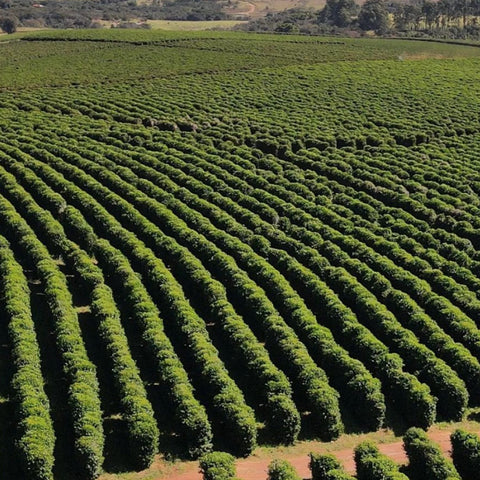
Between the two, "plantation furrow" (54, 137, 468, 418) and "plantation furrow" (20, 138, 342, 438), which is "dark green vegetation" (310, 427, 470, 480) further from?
"plantation furrow" (54, 137, 468, 418)

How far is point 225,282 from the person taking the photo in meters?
33.4

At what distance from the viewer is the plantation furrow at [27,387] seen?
20922 millimetres

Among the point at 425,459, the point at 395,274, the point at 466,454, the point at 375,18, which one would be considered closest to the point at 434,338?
the point at 395,274

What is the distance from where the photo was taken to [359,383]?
83.9 ft

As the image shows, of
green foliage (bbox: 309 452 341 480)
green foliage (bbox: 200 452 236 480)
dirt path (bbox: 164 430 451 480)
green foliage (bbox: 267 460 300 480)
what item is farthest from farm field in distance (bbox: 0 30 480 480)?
green foliage (bbox: 309 452 341 480)

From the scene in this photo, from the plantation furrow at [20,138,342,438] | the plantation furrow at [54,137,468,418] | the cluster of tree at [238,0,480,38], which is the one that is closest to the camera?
the plantation furrow at [20,138,342,438]

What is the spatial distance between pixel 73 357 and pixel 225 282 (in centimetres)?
1024

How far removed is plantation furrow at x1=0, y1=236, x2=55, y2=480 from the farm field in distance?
3.1 inches

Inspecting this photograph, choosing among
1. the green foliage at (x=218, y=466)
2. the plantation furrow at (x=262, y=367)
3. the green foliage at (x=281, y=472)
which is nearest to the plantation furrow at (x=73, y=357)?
the green foliage at (x=218, y=466)

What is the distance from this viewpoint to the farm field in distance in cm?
2411

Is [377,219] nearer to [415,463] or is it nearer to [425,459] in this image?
[415,463]

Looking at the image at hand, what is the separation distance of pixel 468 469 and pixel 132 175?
1264 inches

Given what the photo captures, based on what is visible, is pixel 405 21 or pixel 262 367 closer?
pixel 262 367

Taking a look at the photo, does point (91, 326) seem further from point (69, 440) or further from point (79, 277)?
point (69, 440)
